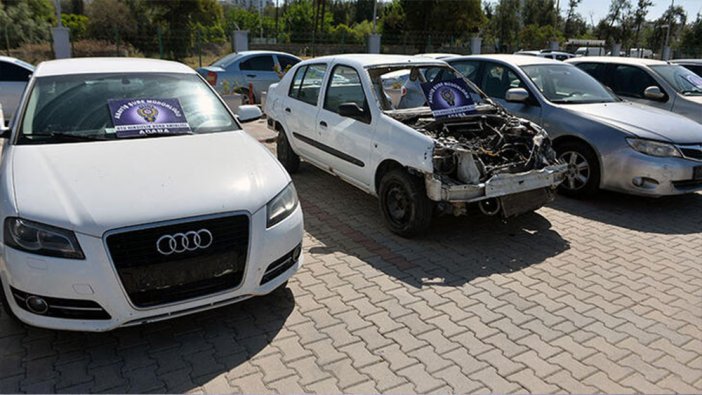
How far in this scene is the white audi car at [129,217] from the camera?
2.75 m

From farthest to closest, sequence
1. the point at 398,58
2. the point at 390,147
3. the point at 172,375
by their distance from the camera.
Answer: the point at 398,58 < the point at 390,147 < the point at 172,375

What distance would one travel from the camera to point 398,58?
19.2 feet

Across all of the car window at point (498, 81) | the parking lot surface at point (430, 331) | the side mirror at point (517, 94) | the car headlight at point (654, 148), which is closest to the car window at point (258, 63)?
the car window at point (498, 81)

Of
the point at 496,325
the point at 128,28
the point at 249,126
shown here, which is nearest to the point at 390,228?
the point at 496,325

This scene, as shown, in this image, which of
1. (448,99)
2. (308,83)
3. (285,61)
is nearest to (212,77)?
(285,61)

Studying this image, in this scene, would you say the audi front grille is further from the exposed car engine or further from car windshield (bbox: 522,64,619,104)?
car windshield (bbox: 522,64,619,104)

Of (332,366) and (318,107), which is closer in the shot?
(332,366)

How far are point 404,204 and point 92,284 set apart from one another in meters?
2.89

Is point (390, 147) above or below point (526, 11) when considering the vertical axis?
below

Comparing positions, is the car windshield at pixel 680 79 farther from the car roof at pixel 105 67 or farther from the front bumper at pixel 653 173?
the car roof at pixel 105 67

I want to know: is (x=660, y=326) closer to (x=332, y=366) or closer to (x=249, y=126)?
(x=332, y=366)

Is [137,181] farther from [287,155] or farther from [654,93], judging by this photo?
[654,93]

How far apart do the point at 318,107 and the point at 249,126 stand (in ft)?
18.1

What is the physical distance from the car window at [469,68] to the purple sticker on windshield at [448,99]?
2.15m
